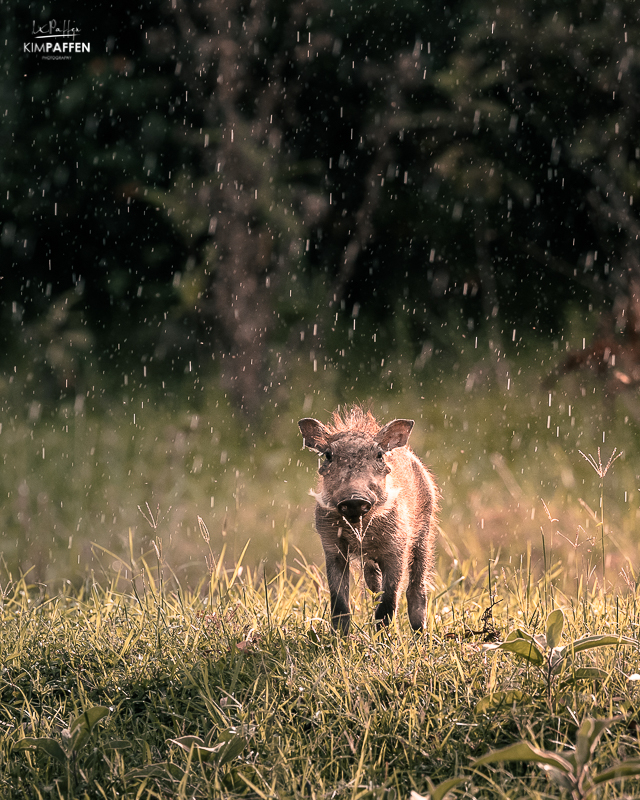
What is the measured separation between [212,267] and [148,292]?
1.86 m

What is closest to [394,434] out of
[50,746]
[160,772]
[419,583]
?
[419,583]

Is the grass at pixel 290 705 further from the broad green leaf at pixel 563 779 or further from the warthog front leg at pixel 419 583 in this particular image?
the broad green leaf at pixel 563 779

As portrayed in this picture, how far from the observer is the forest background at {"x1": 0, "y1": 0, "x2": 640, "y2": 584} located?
7691 millimetres

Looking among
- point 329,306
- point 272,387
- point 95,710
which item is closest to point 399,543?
point 95,710

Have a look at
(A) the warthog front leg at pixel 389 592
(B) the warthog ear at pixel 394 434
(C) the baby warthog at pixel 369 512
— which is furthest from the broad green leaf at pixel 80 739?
(B) the warthog ear at pixel 394 434

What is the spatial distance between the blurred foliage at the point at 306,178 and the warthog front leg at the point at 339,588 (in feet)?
15.1

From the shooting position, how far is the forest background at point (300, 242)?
7.69m

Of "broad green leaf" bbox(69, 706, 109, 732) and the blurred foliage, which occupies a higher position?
the blurred foliage

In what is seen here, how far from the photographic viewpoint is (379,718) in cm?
290

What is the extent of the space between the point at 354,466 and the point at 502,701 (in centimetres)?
117

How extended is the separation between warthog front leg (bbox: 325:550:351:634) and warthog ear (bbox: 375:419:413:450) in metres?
0.53
